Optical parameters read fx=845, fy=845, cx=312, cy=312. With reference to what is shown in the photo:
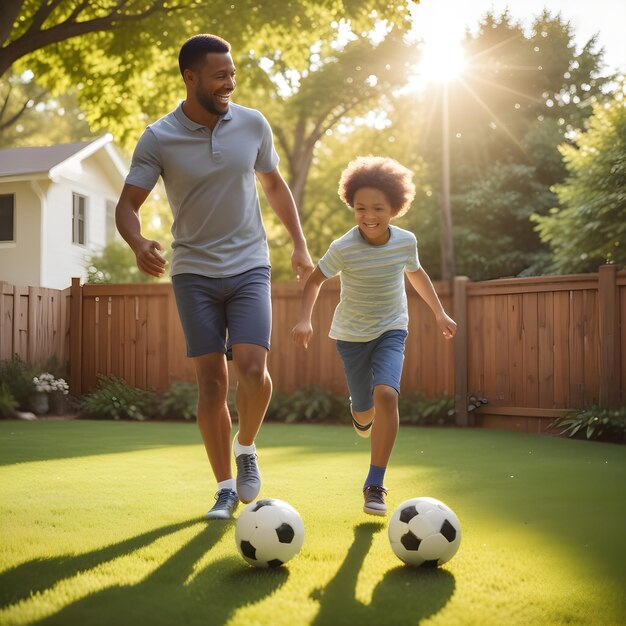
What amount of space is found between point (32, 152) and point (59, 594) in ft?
60.5

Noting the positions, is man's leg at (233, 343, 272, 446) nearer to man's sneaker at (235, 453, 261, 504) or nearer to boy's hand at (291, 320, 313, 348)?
man's sneaker at (235, 453, 261, 504)

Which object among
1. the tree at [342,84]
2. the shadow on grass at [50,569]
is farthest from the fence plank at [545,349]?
the tree at [342,84]

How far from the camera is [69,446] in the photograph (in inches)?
296

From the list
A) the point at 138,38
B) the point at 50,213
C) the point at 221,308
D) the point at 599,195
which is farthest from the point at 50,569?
the point at 50,213

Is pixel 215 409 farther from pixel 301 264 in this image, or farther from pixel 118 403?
pixel 118 403

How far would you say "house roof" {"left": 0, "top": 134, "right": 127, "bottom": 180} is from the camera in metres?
17.6

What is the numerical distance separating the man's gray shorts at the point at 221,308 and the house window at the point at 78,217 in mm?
15778

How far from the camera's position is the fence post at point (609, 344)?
8930mm

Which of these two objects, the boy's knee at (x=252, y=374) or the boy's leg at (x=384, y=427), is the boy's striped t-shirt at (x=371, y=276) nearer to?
the boy's leg at (x=384, y=427)

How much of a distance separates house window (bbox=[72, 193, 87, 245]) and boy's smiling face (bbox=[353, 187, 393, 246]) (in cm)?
1560

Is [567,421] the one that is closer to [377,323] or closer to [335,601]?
[377,323]

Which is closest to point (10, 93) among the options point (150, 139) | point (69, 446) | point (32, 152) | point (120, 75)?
point (32, 152)

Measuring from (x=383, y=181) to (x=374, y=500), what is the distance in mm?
1664

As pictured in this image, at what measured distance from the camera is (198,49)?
12.9 feet
